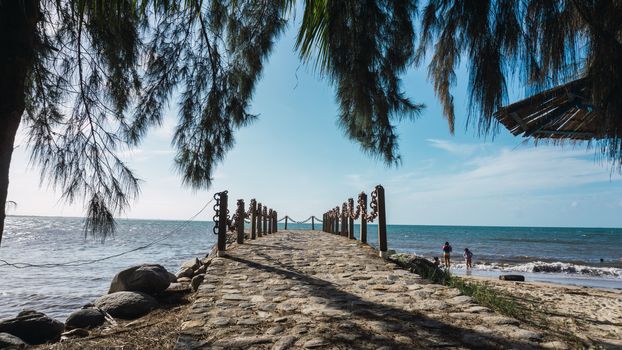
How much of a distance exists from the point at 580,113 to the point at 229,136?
3.73 metres

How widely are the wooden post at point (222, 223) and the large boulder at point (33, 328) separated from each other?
120 inches

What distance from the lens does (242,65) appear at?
3.98m

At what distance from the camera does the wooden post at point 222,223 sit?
26.0 ft

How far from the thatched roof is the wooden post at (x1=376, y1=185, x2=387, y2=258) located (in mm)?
3776

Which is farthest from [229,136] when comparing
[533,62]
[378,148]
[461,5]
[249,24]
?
[533,62]

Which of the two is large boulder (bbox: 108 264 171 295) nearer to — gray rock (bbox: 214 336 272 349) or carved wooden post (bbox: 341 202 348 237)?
gray rock (bbox: 214 336 272 349)

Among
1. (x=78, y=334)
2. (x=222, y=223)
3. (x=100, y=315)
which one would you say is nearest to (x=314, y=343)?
(x=78, y=334)

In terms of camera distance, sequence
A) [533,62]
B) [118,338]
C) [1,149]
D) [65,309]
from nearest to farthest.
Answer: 1. [533,62]
2. [1,149]
3. [118,338]
4. [65,309]

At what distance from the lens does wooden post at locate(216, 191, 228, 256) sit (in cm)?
793

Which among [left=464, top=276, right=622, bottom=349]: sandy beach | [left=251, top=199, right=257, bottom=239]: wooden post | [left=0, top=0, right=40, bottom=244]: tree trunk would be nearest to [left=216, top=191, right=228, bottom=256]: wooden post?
[left=251, top=199, right=257, bottom=239]: wooden post

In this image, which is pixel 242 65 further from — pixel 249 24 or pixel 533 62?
pixel 533 62

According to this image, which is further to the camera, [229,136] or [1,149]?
[229,136]

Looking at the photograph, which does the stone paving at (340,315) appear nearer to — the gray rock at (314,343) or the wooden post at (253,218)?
the gray rock at (314,343)

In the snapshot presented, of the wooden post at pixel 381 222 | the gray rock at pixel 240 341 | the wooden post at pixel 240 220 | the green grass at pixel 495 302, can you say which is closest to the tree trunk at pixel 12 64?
the gray rock at pixel 240 341
